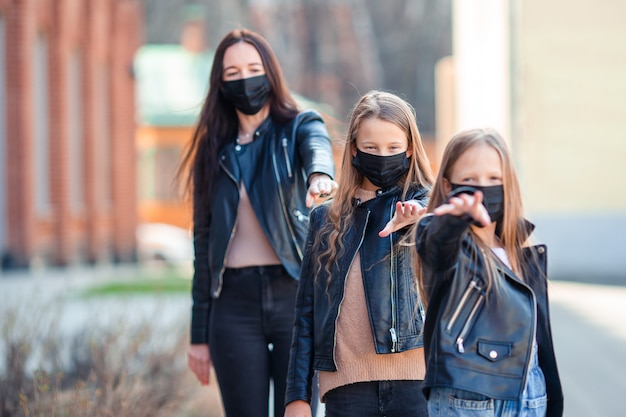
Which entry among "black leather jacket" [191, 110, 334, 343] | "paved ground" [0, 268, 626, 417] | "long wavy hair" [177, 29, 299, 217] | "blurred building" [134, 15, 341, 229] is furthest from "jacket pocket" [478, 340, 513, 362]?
"blurred building" [134, 15, 341, 229]

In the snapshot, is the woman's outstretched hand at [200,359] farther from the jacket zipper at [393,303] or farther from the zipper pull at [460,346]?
the zipper pull at [460,346]

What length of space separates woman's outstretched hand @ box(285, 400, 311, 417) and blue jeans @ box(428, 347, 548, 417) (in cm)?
67

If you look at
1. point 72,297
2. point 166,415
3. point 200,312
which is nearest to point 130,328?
point 166,415

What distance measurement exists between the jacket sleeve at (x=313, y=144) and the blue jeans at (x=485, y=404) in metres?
1.21

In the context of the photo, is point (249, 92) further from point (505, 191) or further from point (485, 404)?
point (485, 404)

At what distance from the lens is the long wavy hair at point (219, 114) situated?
4500 millimetres

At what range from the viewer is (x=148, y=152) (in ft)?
139

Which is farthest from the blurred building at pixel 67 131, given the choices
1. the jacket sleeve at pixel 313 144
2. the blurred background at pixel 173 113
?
the jacket sleeve at pixel 313 144

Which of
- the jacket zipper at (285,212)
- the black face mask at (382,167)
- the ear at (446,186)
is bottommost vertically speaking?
the jacket zipper at (285,212)

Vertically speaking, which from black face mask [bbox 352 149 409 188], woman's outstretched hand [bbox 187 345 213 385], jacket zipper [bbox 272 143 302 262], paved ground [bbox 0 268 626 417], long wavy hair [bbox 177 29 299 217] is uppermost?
long wavy hair [bbox 177 29 299 217]

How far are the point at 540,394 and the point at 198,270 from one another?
6.17 feet

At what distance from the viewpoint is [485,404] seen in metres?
2.97

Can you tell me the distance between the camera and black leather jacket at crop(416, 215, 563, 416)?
2959 mm

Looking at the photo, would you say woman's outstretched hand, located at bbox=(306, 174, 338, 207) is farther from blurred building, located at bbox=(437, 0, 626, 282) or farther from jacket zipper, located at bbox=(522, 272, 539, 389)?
blurred building, located at bbox=(437, 0, 626, 282)
